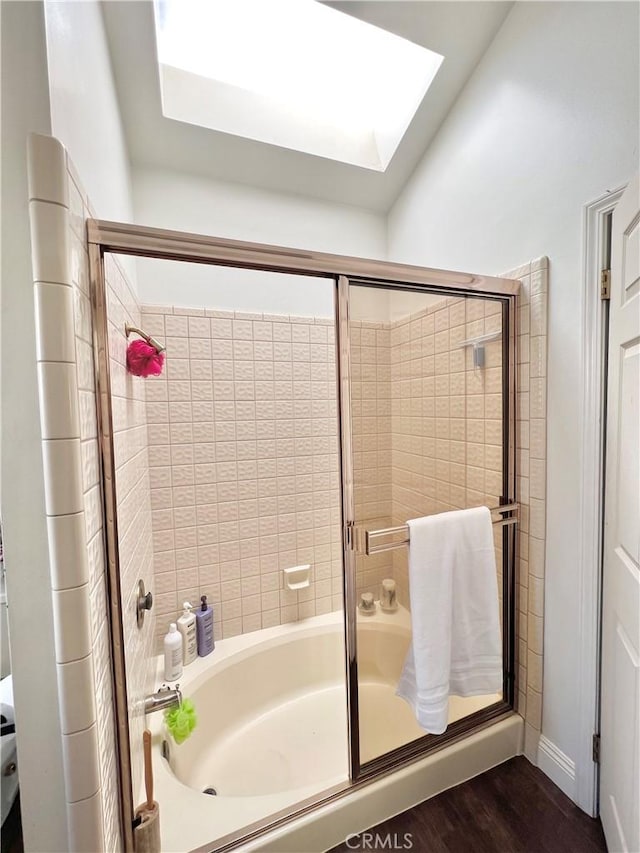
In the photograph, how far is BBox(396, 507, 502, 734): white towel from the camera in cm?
111

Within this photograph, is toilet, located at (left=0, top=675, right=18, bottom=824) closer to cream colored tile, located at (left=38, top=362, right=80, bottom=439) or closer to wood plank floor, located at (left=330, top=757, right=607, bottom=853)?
cream colored tile, located at (left=38, top=362, right=80, bottom=439)

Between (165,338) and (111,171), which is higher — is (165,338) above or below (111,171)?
below

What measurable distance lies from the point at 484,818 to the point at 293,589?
105 centimetres

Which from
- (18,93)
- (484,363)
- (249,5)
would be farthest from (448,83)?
(18,93)

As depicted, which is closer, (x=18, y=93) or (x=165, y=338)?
(x=18, y=93)

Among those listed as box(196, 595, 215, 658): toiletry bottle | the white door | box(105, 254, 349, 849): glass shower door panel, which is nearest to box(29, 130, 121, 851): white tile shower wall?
box(105, 254, 349, 849): glass shower door panel

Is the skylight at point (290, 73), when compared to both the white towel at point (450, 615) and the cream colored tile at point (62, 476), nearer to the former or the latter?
the cream colored tile at point (62, 476)

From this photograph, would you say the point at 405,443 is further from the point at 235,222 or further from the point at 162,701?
the point at 235,222

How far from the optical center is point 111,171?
114 centimetres

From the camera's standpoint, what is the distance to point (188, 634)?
1.58 m

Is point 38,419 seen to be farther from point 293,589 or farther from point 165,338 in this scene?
point 293,589

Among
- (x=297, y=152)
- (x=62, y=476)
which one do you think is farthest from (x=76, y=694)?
(x=297, y=152)

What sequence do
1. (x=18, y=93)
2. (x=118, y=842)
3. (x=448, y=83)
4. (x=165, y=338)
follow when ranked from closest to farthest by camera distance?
1. (x=18, y=93)
2. (x=118, y=842)
3. (x=448, y=83)
4. (x=165, y=338)

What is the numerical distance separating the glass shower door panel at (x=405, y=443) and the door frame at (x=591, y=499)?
282mm
